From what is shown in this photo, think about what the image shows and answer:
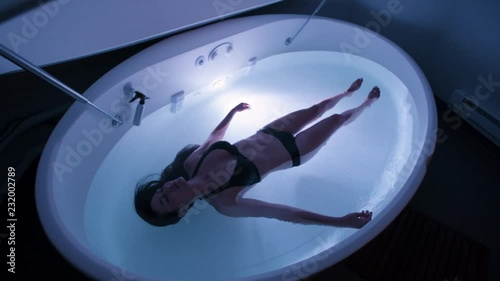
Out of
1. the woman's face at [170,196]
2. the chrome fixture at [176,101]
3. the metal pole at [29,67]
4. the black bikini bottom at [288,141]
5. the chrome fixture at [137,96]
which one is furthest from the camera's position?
the chrome fixture at [176,101]

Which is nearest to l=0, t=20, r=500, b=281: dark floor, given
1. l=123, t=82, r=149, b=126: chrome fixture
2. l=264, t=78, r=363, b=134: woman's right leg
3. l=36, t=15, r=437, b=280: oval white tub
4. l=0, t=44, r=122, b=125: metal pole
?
l=36, t=15, r=437, b=280: oval white tub

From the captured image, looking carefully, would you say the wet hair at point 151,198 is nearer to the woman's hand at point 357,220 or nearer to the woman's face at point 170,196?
the woman's face at point 170,196

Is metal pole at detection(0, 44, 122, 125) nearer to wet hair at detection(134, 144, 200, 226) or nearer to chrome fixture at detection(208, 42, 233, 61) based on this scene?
wet hair at detection(134, 144, 200, 226)

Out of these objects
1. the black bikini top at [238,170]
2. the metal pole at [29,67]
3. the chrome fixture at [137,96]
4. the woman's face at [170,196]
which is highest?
the metal pole at [29,67]

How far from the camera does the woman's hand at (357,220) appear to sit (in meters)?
1.18

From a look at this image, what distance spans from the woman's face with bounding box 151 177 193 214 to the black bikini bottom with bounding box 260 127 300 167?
0.48 metres

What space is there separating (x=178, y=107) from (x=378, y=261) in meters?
1.16

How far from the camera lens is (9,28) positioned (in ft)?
3.34

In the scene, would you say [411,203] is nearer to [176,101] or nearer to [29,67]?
[176,101]

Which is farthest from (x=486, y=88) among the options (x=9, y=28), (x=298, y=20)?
(x=9, y=28)

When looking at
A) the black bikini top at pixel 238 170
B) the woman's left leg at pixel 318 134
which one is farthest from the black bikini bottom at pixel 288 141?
the black bikini top at pixel 238 170

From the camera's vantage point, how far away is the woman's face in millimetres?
1139

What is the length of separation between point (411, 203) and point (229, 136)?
972 mm

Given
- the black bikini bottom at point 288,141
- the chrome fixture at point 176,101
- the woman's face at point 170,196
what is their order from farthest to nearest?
1. the chrome fixture at point 176,101
2. the black bikini bottom at point 288,141
3. the woman's face at point 170,196
